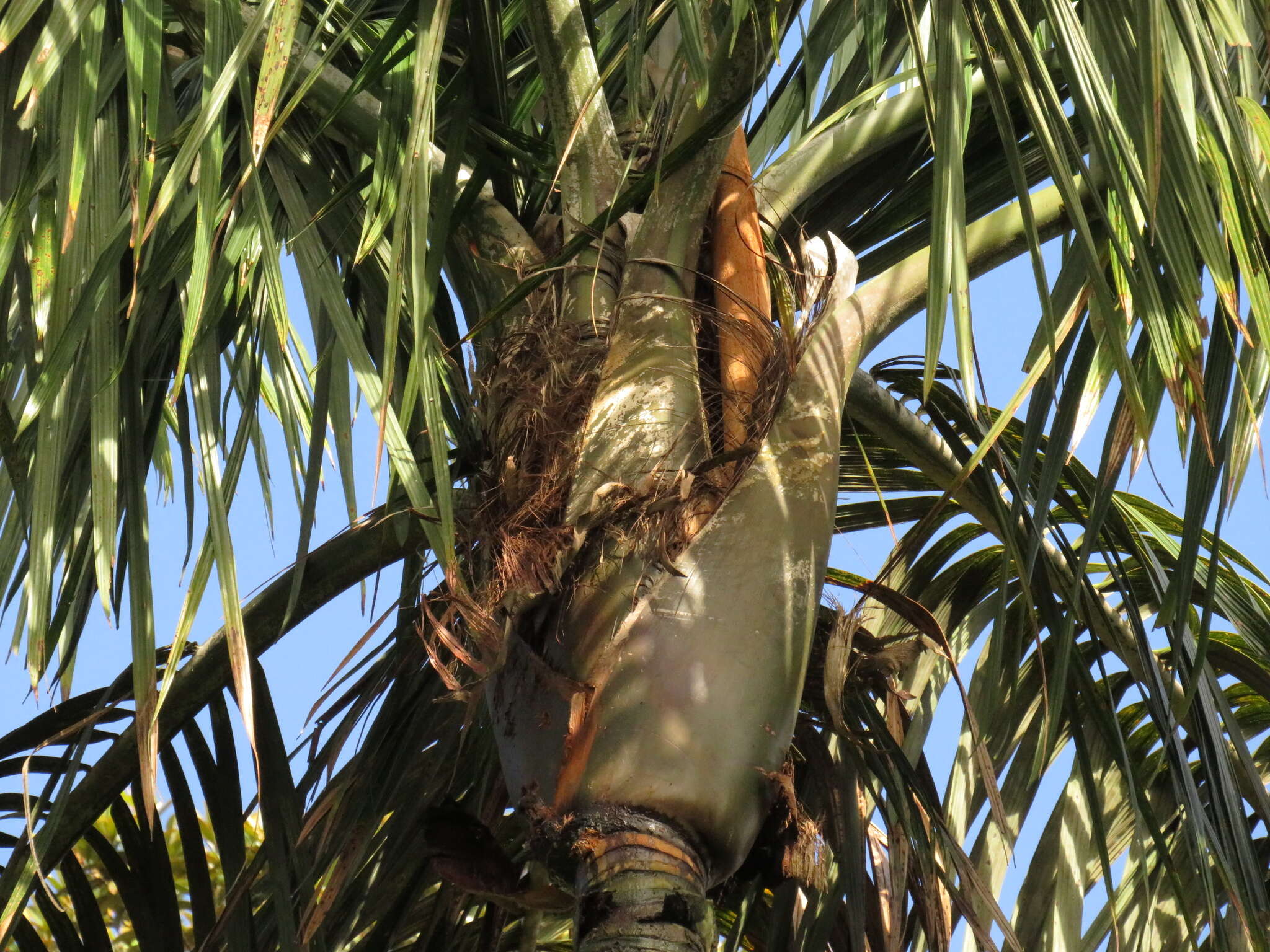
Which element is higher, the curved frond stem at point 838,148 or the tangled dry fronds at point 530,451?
the curved frond stem at point 838,148

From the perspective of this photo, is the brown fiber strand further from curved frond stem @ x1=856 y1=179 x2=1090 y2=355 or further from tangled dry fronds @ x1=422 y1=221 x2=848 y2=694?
curved frond stem @ x1=856 y1=179 x2=1090 y2=355

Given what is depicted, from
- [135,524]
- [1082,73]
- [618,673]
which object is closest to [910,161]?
[1082,73]

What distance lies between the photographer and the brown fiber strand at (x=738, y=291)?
1.62m

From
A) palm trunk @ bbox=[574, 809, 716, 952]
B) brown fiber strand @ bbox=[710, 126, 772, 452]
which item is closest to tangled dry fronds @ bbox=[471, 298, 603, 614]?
brown fiber strand @ bbox=[710, 126, 772, 452]

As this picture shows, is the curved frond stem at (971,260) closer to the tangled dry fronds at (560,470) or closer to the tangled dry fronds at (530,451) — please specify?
the tangled dry fronds at (560,470)

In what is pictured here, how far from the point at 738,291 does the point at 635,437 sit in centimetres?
25

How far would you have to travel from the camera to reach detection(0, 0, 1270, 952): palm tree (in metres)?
1.35

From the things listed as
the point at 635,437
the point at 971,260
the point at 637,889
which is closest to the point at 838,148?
the point at 971,260

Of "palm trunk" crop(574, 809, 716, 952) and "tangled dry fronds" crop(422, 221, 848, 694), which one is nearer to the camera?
"palm trunk" crop(574, 809, 716, 952)

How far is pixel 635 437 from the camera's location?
154cm

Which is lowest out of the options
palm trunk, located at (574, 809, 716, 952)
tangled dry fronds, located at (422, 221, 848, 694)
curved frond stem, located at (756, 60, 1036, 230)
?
palm trunk, located at (574, 809, 716, 952)

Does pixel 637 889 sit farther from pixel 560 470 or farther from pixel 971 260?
pixel 971 260

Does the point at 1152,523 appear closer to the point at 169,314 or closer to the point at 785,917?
the point at 785,917

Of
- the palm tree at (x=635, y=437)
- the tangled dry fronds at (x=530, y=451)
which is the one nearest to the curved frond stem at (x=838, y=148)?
the palm tree at (x=635, y=437)
